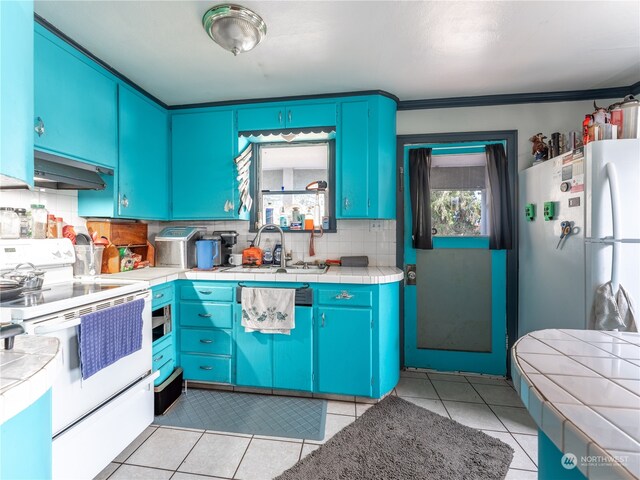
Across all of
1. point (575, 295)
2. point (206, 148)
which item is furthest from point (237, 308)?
point (575, 295)

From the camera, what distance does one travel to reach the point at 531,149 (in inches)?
100

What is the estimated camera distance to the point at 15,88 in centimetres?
80

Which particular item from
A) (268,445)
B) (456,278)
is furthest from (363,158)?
(268,445)

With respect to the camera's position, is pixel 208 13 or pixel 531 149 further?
pixel 531 149

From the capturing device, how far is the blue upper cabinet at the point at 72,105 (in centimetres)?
167

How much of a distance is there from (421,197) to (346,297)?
119 centimetres

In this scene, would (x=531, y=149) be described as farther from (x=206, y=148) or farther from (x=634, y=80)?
(x=206, y=148)

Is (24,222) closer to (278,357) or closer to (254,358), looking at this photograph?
(254,358)

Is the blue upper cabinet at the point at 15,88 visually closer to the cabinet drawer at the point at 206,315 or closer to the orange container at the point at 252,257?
the cabinet drawer at the point at 206,315

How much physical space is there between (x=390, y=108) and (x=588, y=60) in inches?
54.1

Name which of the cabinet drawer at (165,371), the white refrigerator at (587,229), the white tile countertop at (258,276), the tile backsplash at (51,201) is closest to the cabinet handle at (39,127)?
the tile backsplash at (51,201)

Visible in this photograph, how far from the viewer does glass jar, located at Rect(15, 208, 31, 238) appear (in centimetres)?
178

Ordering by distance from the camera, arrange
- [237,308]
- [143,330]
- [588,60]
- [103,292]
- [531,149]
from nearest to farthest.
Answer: [103,292] → [143,330] → [588,60] → [237,308] → [531,149]

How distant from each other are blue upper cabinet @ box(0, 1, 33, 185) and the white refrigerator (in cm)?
259
